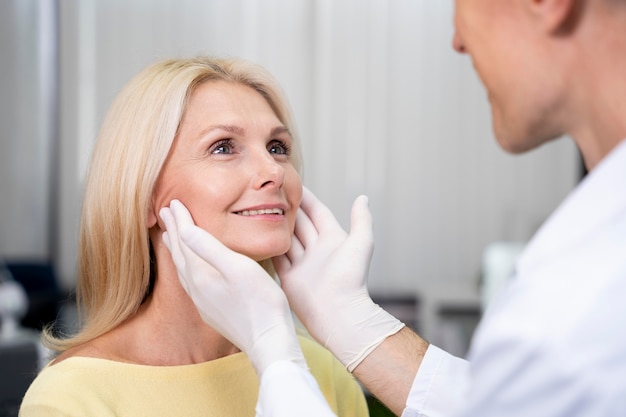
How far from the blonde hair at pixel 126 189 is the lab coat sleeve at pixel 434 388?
0.53m

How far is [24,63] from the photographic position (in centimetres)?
525

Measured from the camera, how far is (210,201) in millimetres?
1420

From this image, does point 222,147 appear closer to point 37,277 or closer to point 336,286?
point 336,286

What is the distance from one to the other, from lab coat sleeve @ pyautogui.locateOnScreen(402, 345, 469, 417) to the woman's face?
320mm

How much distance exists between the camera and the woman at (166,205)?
1410 millimetres

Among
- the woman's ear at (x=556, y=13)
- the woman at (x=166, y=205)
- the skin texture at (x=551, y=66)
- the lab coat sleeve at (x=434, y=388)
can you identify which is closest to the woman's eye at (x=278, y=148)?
the woman at (x=166, y=205)

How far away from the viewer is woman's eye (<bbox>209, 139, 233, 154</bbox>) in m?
1.48

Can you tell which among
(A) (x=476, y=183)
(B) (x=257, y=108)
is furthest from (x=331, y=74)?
(B) (x=257, y=108)

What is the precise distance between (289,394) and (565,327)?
1.48ft

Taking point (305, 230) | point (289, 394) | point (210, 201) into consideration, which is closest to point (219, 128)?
point (210, 201)

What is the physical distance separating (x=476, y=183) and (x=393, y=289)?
85cm

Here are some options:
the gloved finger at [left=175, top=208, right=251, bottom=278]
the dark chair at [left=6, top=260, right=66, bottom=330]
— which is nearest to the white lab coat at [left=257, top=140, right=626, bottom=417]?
the gloved finger at [left=175, top=208, right=251, bottom=278]

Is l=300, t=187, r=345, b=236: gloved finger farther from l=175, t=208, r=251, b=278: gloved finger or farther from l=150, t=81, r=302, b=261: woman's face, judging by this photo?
l=175, t=208, r=251, b=278: gloved finger

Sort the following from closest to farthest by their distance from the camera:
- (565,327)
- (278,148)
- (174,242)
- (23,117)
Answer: (565,327) → (174,242) → (278,148) → (23,117)
